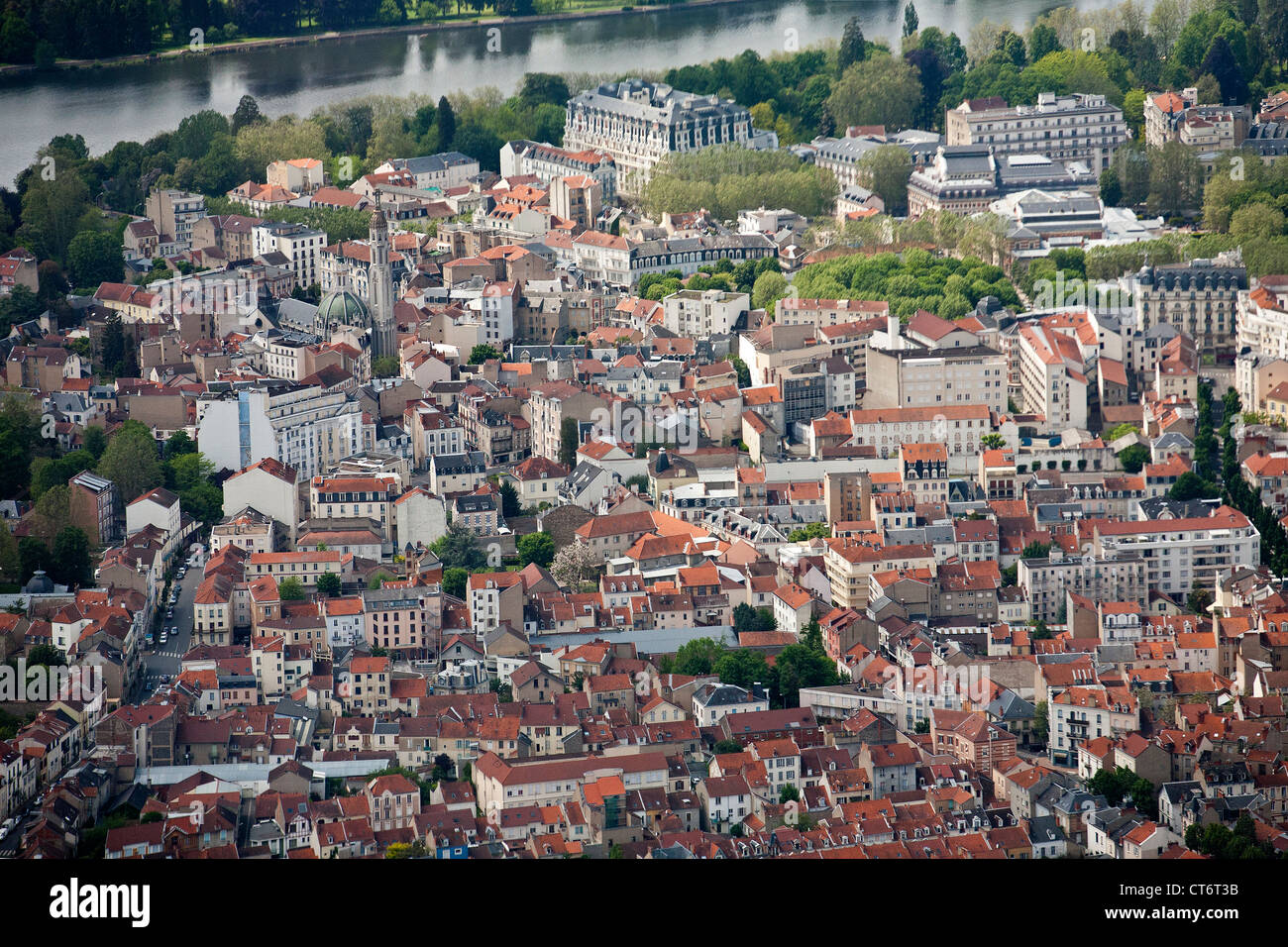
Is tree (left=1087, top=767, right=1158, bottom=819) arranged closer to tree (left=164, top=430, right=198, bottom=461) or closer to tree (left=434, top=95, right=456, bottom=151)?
tree (left=164, top=430, right=198, bottom=461)

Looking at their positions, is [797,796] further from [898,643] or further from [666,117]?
[666,117]

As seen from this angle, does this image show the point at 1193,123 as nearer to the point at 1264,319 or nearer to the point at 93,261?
the point at 1264,319

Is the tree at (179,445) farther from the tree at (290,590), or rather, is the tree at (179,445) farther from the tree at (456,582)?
the tree at (456,582)

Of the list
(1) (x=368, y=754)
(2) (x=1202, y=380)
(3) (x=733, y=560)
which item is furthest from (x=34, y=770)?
(2) (x=1202, y=380)

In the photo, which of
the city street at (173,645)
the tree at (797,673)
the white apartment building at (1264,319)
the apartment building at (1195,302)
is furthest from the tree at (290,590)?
the apartment building at (1195,302)
